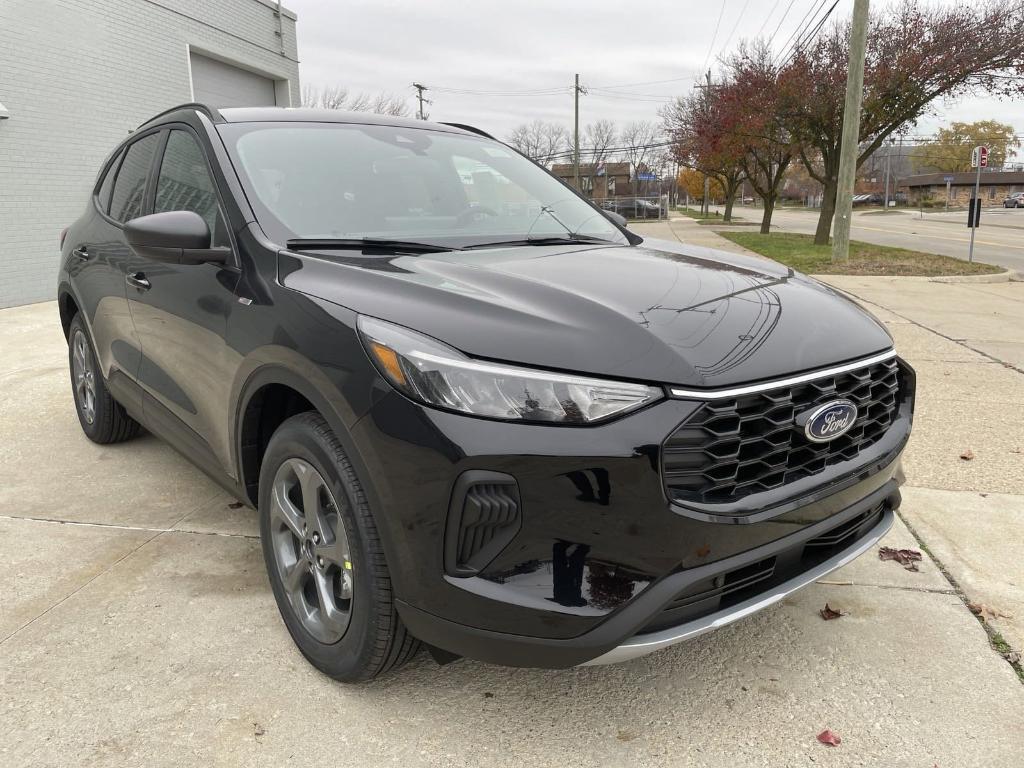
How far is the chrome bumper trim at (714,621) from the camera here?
178cm

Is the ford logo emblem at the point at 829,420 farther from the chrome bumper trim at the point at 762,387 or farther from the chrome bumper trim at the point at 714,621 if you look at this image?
the chrome bumper trim at the point at 714,621

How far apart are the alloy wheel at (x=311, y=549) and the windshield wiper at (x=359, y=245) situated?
69 centimetres

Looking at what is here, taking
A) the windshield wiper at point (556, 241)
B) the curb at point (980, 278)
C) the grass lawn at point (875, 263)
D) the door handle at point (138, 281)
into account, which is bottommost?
the curb at point (980, 278)

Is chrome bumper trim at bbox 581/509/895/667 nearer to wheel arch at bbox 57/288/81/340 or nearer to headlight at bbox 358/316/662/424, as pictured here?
headlight at bbox 358/316/662/424

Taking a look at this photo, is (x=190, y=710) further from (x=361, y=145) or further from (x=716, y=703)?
(x=361, y=145)

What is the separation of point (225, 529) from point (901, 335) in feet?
21.6

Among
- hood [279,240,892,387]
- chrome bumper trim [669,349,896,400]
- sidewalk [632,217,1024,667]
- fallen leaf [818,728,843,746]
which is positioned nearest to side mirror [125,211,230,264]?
hood [279,240,892,387]

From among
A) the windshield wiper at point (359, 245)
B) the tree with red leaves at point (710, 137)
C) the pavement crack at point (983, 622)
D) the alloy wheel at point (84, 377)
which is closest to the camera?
the pavement crack at point (983, 622)

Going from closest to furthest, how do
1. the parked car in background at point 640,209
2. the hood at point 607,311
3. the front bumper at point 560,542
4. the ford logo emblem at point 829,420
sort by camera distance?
the front bumper at point 560,542 → the hood at point 607,311 → the ford logo emblem at point 829,420 → the parked car in background at point 640,209

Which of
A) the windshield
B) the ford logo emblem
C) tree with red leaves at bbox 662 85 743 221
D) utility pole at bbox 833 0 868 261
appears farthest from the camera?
tree with red leaves at bbox 662 85 743 221

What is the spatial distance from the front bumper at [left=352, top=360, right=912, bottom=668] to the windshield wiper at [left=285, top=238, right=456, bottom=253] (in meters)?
0.83

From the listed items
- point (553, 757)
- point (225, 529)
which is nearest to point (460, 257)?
point (553, 757)

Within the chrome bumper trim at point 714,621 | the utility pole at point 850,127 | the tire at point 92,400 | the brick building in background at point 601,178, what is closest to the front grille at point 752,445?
the chrome bumper trim at point 714,621

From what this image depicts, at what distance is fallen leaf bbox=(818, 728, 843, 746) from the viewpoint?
203 centimetres
